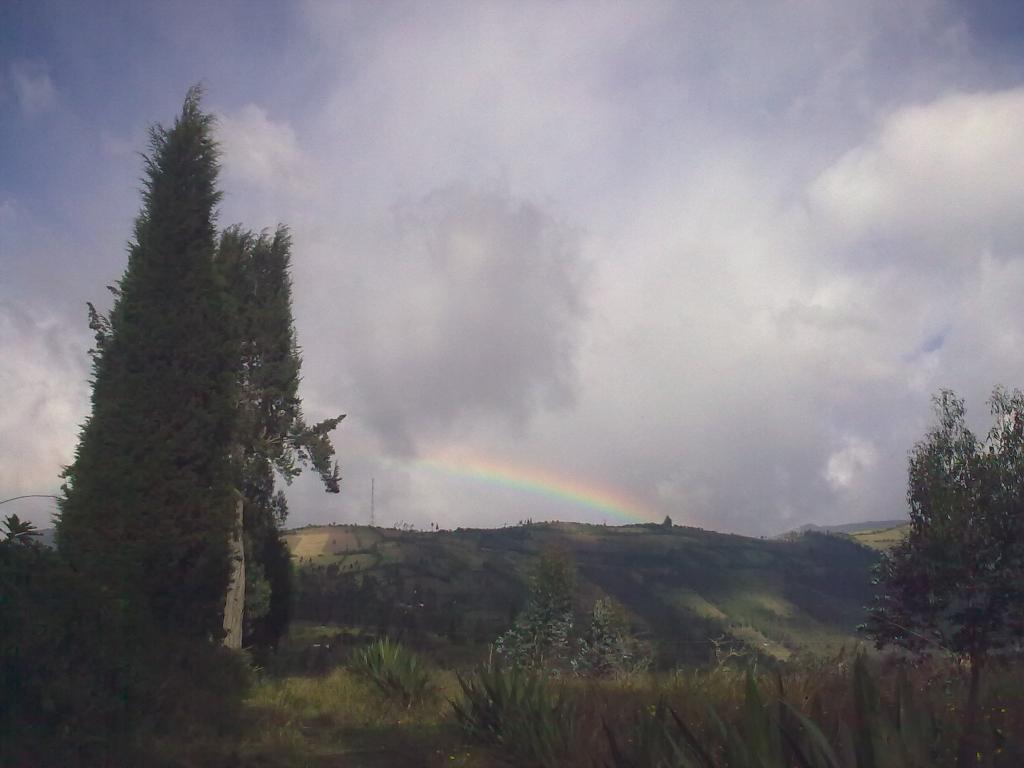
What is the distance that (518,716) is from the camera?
24.0 ft

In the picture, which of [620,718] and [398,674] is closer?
[620,718]

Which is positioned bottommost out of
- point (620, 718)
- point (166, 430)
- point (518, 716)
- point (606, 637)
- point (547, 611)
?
point (606, 637)

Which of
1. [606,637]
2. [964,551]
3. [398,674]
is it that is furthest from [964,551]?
[398,674]

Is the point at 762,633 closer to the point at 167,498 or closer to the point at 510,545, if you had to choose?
the point at 510,545

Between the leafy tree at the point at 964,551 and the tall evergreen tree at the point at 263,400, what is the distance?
14.5 metres

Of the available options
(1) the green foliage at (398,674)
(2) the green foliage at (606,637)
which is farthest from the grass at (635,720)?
(2) the green foliage at (606,637)

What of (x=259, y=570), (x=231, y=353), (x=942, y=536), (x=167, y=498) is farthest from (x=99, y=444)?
(x=942, y=536)

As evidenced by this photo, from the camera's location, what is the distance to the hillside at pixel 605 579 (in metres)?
45.9

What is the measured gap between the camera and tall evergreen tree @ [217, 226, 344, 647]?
18.0 m

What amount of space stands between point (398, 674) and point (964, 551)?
48.1ft

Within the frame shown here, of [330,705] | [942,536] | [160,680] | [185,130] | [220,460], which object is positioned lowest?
[330,705]

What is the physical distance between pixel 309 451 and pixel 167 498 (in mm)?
6971

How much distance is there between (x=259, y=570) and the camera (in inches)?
731

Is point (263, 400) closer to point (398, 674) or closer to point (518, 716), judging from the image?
point (398, 674)
